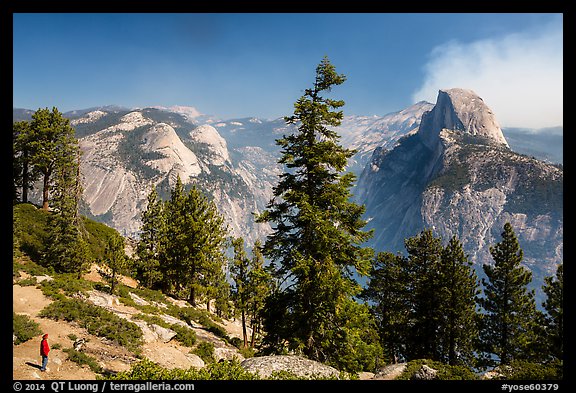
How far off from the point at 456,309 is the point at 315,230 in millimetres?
23137

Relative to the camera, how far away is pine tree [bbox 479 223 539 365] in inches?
1089

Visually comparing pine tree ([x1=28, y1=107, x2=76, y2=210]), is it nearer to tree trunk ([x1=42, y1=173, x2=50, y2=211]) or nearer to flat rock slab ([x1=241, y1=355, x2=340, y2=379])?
tree trunk ([x1=42, y1=173, x2=50, y2=211])

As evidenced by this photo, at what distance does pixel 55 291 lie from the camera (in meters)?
21.3

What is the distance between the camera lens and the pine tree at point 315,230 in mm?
12461

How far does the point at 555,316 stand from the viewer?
22922 mm

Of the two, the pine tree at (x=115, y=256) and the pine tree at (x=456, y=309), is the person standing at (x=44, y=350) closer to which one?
the pine tree at (x=115, y=256)

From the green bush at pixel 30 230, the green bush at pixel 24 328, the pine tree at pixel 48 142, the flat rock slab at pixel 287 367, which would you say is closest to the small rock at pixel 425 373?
the flat rock slab at pixel 287 367

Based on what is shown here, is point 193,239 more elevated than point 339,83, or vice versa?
point 339,83

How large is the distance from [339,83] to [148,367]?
1213 centimetres

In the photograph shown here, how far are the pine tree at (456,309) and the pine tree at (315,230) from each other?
19.9m

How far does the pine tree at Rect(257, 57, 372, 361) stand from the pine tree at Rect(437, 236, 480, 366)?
19.9m
